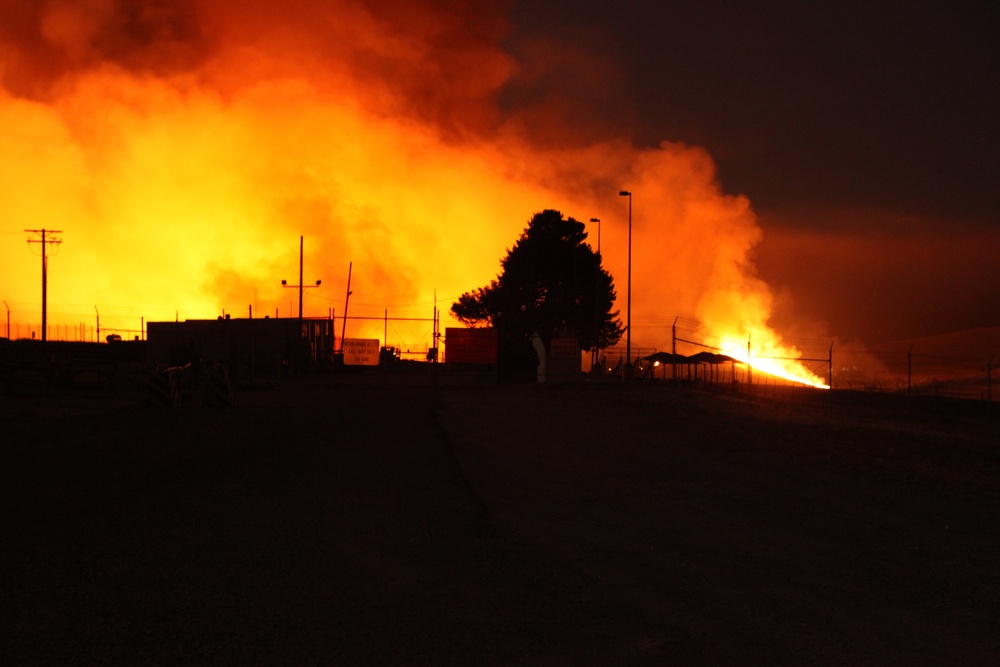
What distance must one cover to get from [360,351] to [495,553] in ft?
123

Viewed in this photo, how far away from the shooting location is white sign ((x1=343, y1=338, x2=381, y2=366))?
43875 millimetres

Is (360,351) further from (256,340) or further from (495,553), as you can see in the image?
(495,553)

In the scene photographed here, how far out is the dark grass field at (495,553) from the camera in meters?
5.04

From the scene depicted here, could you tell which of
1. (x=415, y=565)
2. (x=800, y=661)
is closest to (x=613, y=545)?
(x=415, y=565)

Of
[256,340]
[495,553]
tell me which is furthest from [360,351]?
[495,553]

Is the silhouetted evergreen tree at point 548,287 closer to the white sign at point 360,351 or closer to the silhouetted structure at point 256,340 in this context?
the silhouetted structure at point 256,340

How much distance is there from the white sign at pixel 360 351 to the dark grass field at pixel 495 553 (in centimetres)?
2757

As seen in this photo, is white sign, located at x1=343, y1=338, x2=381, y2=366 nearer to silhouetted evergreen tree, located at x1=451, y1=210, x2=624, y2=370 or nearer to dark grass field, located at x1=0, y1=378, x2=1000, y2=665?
silhouetted evergreen tree, located at x1=451, y1=210, x2=624, y2=370

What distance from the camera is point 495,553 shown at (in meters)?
7.31

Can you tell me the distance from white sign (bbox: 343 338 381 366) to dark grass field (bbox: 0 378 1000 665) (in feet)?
90.5

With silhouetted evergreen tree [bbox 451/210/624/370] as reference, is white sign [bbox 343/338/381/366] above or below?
below

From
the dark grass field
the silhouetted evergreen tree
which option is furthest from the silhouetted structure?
the dark grass field

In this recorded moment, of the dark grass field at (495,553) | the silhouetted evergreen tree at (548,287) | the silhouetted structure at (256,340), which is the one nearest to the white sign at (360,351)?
the silhouetted structure at (256,340)

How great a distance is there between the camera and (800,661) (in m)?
4.77
